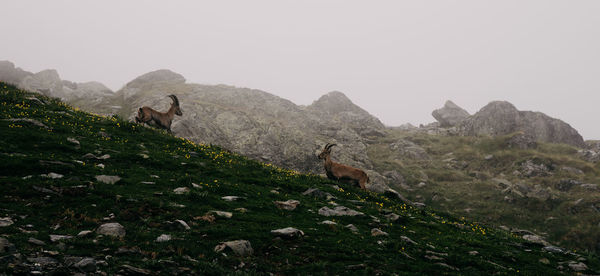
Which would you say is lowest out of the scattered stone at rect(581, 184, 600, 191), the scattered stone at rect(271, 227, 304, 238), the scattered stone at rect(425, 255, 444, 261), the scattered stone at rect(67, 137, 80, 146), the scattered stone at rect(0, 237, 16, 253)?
the scattered stone at rect(0, 237, 16, 253)

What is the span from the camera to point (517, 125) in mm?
70500

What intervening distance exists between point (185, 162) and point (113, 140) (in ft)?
15.5

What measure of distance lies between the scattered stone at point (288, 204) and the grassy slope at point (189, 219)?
31cm

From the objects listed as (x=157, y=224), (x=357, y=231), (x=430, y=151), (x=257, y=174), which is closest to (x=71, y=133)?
(x=257, y=174)

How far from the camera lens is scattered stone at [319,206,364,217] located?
14.1 m

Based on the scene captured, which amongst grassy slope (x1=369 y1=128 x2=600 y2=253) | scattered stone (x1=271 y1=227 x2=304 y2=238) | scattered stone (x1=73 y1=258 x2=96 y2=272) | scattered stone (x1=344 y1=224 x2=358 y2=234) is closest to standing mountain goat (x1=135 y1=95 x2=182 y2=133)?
scattered stone (x1=344 y1=224 x2=358 y2=234)

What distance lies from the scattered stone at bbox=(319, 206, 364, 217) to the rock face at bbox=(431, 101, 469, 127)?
80358mm

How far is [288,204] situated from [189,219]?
4599mm

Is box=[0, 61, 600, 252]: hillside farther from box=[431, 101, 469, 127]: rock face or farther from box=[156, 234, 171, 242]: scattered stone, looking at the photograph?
box=[156, 234, 171, 242]: scattered stone

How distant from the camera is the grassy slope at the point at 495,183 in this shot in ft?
101

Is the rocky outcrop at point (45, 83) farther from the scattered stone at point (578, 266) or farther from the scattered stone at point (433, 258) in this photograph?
the scattered stone at point (578, 266)

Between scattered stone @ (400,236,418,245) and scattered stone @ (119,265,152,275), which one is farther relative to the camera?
scattered stone @ (400,236,418,245)

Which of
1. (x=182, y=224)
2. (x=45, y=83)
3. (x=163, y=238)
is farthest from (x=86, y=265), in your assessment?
(x=45, y=83)

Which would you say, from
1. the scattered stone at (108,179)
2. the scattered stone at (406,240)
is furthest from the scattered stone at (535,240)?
the scattered stone at (108,179)
